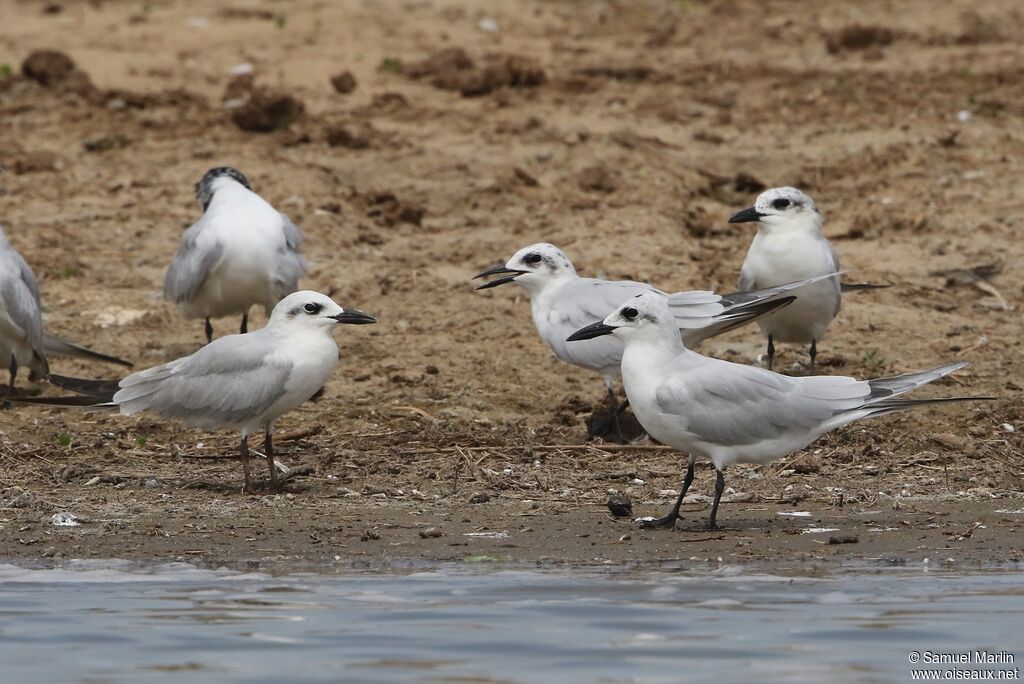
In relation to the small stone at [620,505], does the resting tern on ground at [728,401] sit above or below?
above

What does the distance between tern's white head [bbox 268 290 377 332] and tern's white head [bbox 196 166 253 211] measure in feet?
9.39

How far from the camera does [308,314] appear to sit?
9062 millimetres

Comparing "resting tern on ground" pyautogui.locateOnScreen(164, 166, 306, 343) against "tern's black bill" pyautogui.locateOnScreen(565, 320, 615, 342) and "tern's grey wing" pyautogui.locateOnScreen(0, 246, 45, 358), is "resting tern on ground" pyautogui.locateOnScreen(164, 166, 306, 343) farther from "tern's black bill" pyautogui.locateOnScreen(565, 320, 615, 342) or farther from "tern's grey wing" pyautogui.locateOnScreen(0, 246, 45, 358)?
"tern's black bill" pyautogui.locateOnScreen(565, 320, 615, 342)

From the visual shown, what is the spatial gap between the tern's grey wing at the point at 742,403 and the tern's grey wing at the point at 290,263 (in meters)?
3.87

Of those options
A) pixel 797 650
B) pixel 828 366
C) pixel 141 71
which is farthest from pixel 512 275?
pixel 141 71

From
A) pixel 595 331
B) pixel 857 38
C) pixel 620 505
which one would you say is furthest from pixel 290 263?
pixel 857 38

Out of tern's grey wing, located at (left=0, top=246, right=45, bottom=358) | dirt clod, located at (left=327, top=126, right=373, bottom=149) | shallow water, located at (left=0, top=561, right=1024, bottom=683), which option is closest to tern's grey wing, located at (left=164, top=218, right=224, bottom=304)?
tern's grey wing, located at (left=0, top=246, right=45, bottom=358)

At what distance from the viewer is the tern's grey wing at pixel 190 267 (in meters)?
11.2

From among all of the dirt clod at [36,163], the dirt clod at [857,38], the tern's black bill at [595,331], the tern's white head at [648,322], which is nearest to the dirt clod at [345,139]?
the dirt clod at [36,163]

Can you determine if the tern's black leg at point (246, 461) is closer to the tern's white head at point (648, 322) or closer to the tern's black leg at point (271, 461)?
the tern's black leg at point (271, 461)

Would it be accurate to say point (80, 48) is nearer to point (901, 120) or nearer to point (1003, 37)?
point (901, 120)

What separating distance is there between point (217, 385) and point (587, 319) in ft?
6.62

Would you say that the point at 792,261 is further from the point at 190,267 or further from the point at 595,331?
the point at 190,267

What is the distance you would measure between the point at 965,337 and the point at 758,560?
12.7 ft
